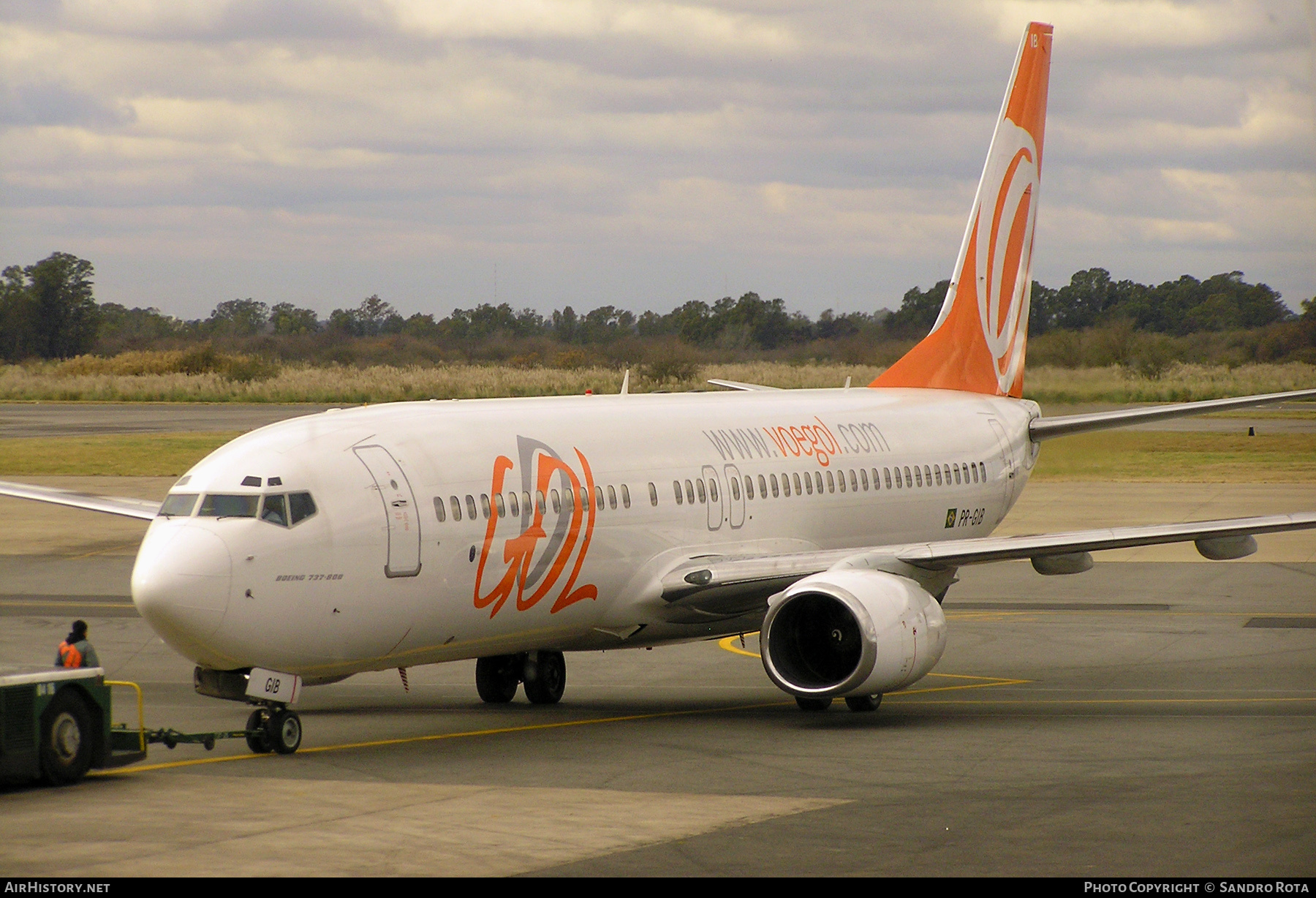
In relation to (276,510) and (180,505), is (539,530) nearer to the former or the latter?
(276,510)

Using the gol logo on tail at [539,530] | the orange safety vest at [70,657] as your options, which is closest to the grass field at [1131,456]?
A: the gol logo on tail at [539,530]

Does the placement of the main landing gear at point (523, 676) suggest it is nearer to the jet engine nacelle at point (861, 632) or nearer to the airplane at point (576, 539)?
the airplane at point (576, 539)

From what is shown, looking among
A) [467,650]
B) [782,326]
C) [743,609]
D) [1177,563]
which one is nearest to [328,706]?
[467,650]

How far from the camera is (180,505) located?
19.4 meters

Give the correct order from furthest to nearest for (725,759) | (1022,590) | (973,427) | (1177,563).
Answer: (1177,563) → (1022,590) → (973,427) → (725,759)

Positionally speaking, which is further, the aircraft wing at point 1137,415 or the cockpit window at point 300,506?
the aircraft wing at point 1137,415

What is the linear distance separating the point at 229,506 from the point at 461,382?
55066 millimetres

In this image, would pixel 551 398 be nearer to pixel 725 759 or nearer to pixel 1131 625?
pixel 725 759

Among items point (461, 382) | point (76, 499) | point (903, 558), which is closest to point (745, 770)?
point (903, 558)

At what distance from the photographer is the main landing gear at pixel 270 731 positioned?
19.7 m

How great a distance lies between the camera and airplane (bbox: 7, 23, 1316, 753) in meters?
19.1

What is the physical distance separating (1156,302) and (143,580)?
21466 millimetres

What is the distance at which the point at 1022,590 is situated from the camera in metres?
38.3

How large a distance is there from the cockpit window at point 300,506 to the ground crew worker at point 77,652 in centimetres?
290
